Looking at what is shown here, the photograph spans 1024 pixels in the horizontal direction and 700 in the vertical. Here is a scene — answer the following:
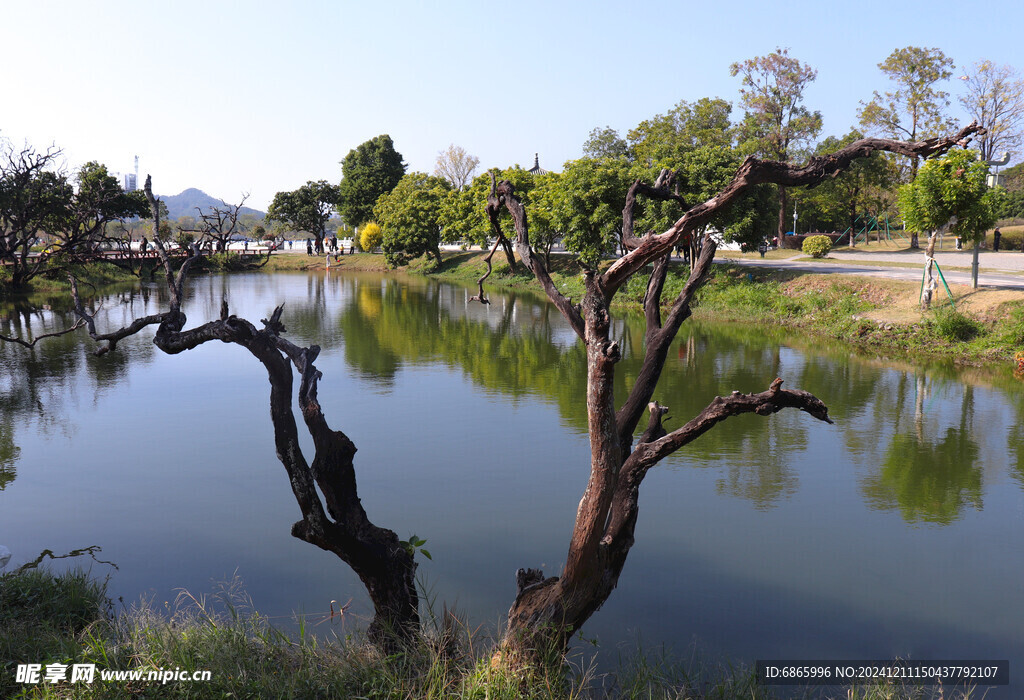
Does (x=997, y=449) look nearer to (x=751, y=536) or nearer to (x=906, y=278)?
(x=751, y=536)

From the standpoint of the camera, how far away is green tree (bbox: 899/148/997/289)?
17281mm

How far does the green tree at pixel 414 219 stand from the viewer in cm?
4759

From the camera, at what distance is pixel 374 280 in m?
45.7

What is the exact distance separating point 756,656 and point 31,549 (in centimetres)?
731

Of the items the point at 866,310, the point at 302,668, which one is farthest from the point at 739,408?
the point at 866,310

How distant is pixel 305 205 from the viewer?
201 feet

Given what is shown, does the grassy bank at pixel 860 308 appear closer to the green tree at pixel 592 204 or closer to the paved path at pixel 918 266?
the paved path at pixel 918 266

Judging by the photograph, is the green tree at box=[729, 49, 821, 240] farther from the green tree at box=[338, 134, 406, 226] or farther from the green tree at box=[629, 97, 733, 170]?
the green tree at box=[338, 134, 406, 226]

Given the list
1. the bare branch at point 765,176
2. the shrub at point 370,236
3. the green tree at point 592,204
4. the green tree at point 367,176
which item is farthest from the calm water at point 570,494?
the green tree at point 367,176

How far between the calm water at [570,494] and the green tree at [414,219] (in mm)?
30142

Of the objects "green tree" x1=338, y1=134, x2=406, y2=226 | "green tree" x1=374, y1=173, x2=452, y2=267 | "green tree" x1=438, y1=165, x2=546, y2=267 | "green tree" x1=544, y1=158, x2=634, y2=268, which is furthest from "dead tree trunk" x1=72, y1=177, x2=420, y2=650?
"green tree" x1=338, y1=134, x2=406, y2=226

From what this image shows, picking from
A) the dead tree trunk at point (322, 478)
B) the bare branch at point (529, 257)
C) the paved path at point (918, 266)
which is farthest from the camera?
the paved path at point (918, 266)

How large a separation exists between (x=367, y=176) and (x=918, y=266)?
41624mm

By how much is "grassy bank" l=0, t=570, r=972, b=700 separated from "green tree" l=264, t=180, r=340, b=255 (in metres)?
56.9
